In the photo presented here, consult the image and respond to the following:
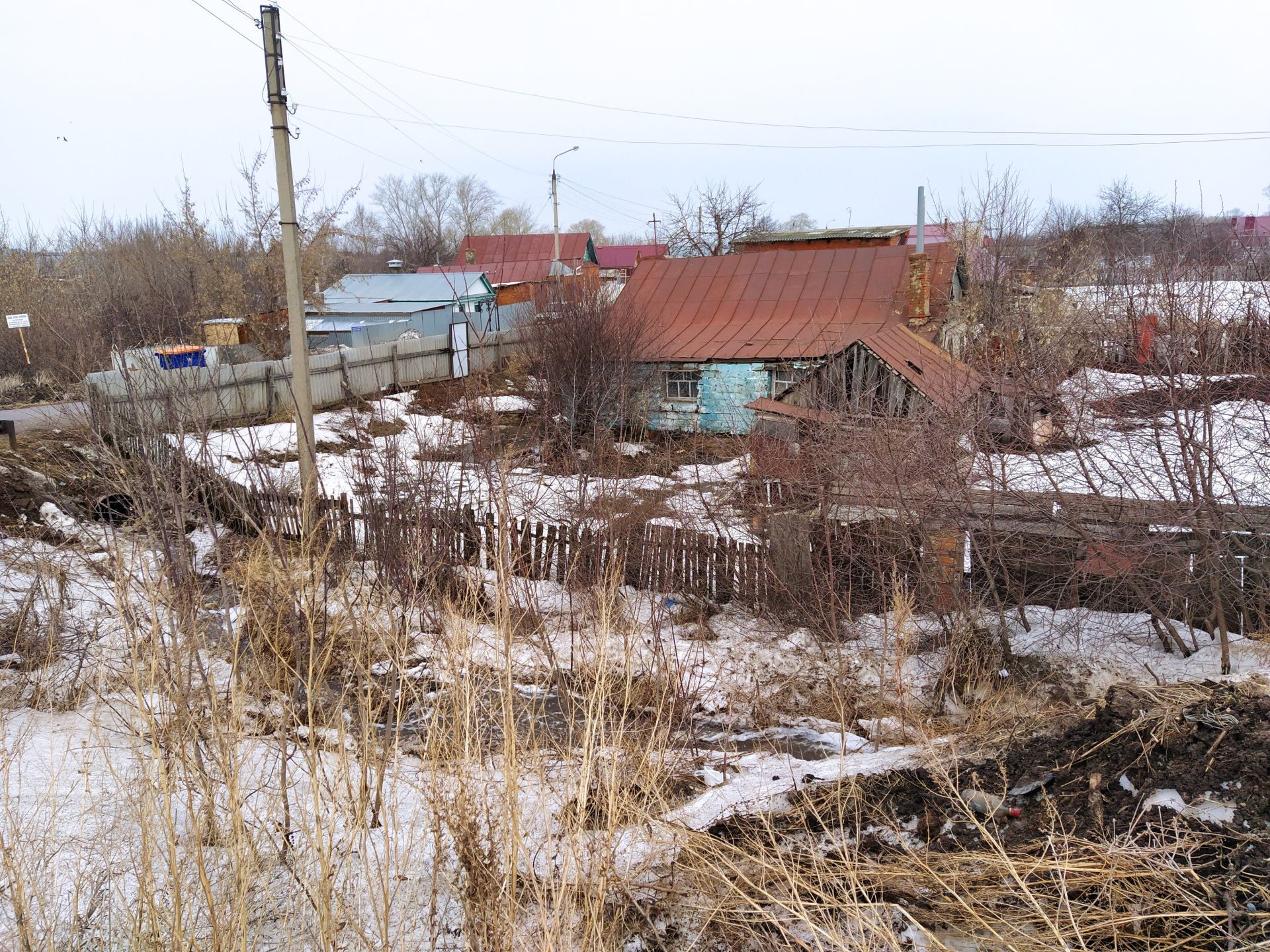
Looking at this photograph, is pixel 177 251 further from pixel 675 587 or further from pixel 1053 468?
pixel 1053 468

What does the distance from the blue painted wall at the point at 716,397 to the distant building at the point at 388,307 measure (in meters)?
8.05

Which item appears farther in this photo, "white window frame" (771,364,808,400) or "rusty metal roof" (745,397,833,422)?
"white window frame" (771,364,808,400)

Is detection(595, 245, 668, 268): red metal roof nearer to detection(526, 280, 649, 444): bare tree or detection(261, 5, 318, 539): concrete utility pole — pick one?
detection(526, 280, 649, 444): bare tree

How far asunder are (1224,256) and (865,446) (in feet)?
12.5

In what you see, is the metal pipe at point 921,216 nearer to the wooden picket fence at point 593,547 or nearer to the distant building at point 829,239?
the distant building at point 829,239

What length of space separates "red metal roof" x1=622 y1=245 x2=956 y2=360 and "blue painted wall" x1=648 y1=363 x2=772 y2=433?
1.02ft

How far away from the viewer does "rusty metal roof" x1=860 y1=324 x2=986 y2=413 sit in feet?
25.8

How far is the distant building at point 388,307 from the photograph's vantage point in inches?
943

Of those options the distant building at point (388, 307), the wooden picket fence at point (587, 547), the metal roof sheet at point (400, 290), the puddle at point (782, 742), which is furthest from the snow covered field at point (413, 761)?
the metal roof sheet at point (400, 290)

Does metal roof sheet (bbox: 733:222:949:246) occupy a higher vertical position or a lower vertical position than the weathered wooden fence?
higher

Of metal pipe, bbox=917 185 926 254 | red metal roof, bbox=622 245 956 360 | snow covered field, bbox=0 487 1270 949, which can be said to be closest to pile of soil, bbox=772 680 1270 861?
snow covered field, bbox=0 487 1270 949

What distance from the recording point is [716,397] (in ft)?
57.6

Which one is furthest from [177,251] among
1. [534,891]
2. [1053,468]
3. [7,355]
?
[534,891]

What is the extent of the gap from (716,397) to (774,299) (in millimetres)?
2873
